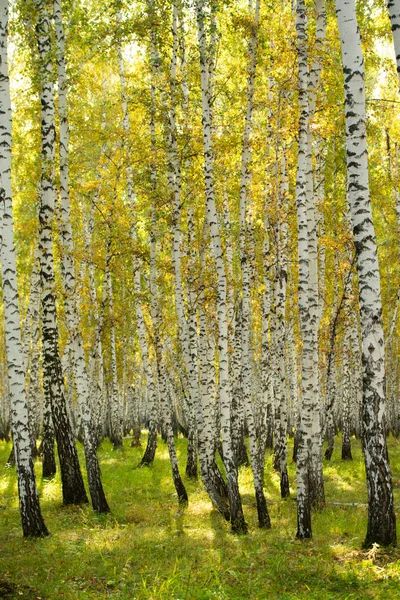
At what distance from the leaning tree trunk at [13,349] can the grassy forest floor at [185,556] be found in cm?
57

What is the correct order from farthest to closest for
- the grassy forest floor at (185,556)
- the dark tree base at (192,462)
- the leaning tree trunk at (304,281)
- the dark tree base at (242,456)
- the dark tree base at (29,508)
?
the dark tree base at (242,456)
the dark tree base at (192,462)
the leaning tree trunk at (304,281)
the dark tree base at (29,508)
the grassy forest floor at (185,556)

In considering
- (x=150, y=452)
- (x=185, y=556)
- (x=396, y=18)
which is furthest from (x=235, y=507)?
(x=150, y=452)

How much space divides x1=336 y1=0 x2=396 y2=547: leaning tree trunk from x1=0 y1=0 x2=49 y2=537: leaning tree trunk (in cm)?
534

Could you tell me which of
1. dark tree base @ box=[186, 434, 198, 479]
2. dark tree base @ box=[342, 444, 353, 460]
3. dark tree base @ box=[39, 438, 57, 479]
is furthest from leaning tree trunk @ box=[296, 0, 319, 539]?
dark tree base @ box=[342, 444, 353, 460]

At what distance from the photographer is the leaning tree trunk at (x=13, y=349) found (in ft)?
32.6

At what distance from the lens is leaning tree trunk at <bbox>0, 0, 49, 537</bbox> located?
9930mm

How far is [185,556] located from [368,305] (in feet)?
15.4

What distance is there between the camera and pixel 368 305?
8867mm

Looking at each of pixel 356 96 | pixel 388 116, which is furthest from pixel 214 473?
pixel 388 116

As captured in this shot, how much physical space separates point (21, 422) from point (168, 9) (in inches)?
384

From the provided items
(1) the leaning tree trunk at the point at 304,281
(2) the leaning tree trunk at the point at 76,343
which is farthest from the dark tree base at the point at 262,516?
(2) the leaning tree trunk at the point at 76,343

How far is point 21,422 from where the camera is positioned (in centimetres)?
1000

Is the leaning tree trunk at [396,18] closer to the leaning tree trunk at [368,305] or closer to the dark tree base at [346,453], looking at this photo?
the leaning tree trunk at [368,305]

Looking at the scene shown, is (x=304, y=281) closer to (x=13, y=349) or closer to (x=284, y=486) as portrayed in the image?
(x=13, y=349)
